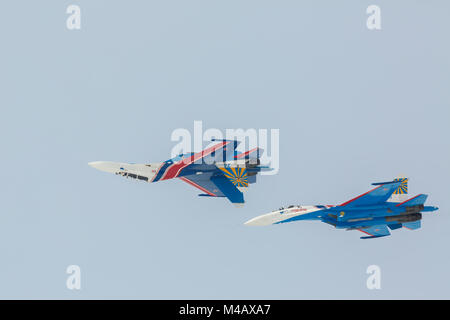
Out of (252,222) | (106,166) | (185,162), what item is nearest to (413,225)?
(252,222)

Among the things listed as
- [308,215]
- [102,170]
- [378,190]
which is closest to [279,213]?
[308,215]

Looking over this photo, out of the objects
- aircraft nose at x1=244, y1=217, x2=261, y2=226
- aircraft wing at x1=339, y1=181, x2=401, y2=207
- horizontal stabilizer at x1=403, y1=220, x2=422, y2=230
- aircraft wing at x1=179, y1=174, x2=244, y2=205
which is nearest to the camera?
aircraft nose at x1=244, y1=217, x2=261, y2=226

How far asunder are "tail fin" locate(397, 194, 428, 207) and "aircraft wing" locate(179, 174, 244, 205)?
9625 mm

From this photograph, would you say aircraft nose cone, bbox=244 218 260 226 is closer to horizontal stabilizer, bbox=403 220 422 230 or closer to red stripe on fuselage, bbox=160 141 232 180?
red stripe on fuselage, bbox=160 141 232 180

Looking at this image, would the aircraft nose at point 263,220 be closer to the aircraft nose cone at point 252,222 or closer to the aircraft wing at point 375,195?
the aircraft nose cone at point 252,222

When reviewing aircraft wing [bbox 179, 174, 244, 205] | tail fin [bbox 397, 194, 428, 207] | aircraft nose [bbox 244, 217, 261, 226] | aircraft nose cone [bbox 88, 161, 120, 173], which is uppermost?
aircraft nose cone [bbox 88, 161, 120, 173]

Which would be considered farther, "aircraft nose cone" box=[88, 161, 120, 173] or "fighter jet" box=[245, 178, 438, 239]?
"aircraft nose cone" box=[88, 161, 120, 173]

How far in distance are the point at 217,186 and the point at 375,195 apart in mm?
9715

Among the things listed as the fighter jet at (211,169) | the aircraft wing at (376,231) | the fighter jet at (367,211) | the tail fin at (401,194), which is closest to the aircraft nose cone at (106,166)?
the fighter jet at (211,169)

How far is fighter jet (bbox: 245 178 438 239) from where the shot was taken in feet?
188

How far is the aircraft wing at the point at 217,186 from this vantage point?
202 feet

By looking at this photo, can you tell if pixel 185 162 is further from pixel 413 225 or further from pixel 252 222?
pixel 413 225

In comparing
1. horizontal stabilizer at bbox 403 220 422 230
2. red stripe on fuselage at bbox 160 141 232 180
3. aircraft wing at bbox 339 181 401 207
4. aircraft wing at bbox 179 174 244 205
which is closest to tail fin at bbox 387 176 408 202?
aircraft wing at bbox 339 181 401 207

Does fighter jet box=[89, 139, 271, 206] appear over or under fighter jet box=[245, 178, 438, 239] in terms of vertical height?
over
